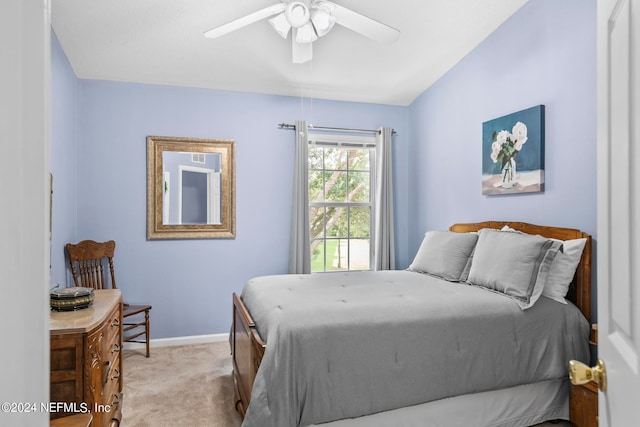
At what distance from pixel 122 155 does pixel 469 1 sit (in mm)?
3339

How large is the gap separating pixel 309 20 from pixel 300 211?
2.11m

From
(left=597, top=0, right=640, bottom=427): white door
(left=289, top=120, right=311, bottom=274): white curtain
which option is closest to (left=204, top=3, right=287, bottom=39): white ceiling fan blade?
(left=289, top=120, right=311, bottom=274): white curtain

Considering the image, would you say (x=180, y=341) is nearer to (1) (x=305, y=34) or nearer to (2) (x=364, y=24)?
(1) (x=305, y=34)

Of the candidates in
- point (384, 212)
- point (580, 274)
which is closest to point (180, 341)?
point (384, 212)

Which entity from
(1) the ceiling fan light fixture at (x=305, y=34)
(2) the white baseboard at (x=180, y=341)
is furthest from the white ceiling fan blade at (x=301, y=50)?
(2) the white baseboard at (x=180, y=341)

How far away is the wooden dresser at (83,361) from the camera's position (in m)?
1.65

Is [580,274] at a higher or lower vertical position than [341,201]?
lower

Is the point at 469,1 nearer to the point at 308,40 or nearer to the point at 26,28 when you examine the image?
the point at 308,40

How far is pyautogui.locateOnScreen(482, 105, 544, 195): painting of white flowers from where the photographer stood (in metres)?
2.81

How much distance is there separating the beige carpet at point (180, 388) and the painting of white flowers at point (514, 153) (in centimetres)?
165

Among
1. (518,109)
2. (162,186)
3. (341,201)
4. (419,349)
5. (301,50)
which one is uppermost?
(301,50)

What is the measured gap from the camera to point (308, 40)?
8.47 ft

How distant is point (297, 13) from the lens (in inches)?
89.6

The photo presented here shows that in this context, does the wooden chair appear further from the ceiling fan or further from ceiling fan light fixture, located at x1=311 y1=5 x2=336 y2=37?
ceiling fan light fixture, located at x1=311 y1=5 x2=336 y2=37
